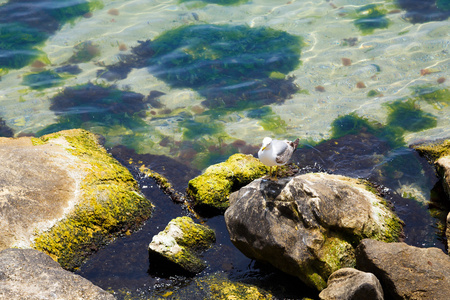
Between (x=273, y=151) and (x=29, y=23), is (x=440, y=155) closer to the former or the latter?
(x=273, y=151)

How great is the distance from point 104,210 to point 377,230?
4280 mm

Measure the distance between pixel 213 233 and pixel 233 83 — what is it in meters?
5.64

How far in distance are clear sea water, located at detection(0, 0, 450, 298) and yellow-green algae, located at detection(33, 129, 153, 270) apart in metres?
0.28

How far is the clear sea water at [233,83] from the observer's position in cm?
827

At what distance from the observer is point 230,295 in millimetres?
5418

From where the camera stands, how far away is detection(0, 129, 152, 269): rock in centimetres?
593

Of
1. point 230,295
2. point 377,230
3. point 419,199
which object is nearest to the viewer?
point 230,295

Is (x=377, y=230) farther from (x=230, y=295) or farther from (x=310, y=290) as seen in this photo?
(x=230, y=295)

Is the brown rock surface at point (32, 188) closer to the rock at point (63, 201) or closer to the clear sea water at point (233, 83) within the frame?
the rock at point (63, 201)

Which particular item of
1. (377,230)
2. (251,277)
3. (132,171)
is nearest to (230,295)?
(251,277)

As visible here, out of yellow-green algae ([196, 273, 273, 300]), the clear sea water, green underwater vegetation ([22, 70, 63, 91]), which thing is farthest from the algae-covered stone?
green underwater vegetation ([22, 70, 63, 91])

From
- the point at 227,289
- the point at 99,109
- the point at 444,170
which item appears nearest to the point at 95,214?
the point at 227,289

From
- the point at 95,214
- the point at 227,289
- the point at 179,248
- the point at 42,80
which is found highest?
the point at 42,80

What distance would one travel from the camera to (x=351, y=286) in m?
5.05
